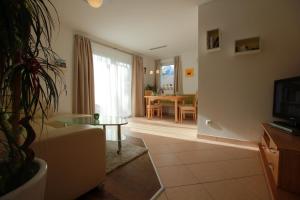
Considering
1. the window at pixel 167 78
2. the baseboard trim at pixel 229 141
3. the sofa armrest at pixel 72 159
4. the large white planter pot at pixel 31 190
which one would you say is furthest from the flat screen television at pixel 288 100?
the window at pixel 167 78

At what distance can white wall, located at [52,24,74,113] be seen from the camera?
3281 millimetres

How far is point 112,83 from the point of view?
4.61m

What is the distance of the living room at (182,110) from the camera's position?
1165 millimetres

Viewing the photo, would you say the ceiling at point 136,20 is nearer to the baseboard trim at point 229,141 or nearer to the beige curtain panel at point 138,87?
the beige curtain panel at point 138,87

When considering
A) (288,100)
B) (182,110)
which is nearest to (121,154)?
(288,100)

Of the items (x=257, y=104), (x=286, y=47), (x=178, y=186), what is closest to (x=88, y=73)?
(x=178, y=186)

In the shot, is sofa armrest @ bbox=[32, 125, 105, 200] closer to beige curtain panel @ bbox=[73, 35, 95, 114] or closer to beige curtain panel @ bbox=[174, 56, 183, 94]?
beige curtain panel @ bbox=[73, 35, 95, 114]

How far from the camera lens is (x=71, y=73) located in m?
3.57

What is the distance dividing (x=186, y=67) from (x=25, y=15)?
5502mm

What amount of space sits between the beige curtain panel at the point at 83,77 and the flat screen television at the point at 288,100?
11.8 ft

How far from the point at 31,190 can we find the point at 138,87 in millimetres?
5100

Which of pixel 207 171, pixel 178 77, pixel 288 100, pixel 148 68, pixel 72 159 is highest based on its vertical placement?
pixel 148 68

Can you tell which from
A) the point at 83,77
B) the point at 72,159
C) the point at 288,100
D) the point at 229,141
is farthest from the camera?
the point at 83,77

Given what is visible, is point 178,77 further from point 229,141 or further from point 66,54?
point 66,54
